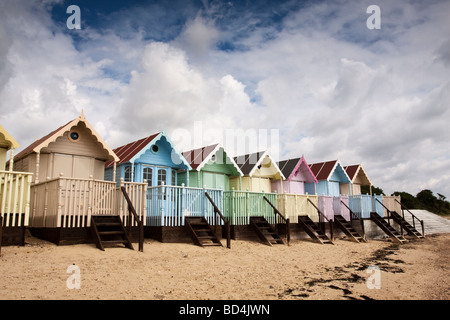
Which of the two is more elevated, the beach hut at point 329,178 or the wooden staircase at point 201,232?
the beach hut at point 329,178

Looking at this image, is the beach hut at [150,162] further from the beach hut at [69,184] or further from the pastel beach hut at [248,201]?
the pastel beach hut at [248,201]

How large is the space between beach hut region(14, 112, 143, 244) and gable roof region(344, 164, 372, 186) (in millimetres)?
21011

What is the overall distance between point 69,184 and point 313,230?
1222 centimetres

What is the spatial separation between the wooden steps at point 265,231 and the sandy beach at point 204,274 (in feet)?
5.70

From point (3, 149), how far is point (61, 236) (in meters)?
5.05

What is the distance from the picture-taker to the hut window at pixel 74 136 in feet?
51.2

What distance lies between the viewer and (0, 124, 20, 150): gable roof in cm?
1262

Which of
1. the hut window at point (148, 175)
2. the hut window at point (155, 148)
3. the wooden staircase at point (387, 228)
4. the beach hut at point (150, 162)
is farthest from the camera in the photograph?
the wooden staircase at point (387, 228)

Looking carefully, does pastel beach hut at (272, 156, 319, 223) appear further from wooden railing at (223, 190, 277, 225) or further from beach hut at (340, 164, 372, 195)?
beach hut at (340, 164, 372, 195)

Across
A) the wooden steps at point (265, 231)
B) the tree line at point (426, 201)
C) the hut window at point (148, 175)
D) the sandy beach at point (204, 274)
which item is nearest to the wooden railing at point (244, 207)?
the wooden steps at point (265, 231)
